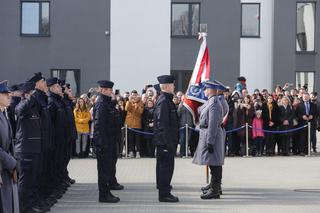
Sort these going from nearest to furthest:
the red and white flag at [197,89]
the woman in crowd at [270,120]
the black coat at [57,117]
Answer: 1. the black coat at [57,117]
2. the red and white flag at [197,89]
3. the woman in crowd at [270,120]

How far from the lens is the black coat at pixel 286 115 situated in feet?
82.7

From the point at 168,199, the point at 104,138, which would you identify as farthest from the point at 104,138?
the point at 168,199

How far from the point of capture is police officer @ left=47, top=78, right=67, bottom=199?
47.2 ft

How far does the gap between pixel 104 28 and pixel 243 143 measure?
1163cm

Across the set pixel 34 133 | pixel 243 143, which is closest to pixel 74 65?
pixel 243 143

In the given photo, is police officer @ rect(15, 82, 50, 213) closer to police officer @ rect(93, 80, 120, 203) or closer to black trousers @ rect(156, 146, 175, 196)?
police officer @ rect(93, 80, 120, 203)

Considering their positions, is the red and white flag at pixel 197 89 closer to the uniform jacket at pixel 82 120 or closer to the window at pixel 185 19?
the uniform jacket at pixel 82 120

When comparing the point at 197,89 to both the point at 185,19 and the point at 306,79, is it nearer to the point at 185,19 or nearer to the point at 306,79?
the point at 185,19

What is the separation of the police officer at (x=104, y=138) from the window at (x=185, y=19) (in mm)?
21196

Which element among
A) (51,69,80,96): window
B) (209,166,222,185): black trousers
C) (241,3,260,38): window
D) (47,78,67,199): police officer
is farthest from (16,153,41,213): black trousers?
(241,3,260,38): window

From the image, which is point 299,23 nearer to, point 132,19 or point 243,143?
point 132,19

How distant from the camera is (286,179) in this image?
717 inches

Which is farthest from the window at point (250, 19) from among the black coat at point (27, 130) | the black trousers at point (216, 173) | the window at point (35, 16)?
the black coat at point (27, 130)

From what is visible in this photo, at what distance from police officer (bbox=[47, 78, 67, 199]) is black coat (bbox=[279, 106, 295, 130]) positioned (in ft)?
38.0
